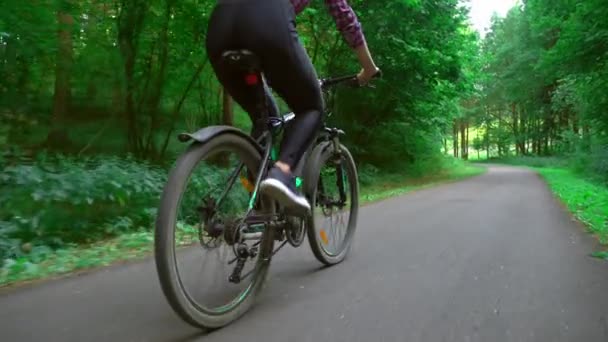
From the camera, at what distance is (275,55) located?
2.22 meters

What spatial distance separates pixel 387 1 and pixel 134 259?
10.5m

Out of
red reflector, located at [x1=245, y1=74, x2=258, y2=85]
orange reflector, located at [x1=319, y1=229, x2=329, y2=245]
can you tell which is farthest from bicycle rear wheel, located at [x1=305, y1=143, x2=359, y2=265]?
red reflector, located at [x1=245, y1=74, x2=258, y2=85]

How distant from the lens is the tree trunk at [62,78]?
6161 mm

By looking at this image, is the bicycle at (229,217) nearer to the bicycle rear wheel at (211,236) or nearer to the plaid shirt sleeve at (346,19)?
the bicycle rear wheel at (211,236)

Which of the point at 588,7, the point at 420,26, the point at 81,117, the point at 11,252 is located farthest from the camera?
the point at 420,26

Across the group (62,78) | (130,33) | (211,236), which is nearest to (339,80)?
(211,236)

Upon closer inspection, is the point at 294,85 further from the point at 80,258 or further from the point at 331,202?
the point at 80,258

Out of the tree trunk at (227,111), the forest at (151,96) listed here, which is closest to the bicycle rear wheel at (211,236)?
the forest at (151,96)

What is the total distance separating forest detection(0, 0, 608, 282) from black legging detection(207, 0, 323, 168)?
55.7 inches

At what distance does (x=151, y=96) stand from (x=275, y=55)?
8.24 metres

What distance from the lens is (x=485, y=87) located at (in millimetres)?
39875

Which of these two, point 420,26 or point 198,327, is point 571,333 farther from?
point 420,26

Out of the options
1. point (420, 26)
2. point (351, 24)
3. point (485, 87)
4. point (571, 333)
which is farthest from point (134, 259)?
point (485, 87)

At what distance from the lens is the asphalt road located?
2049mm
